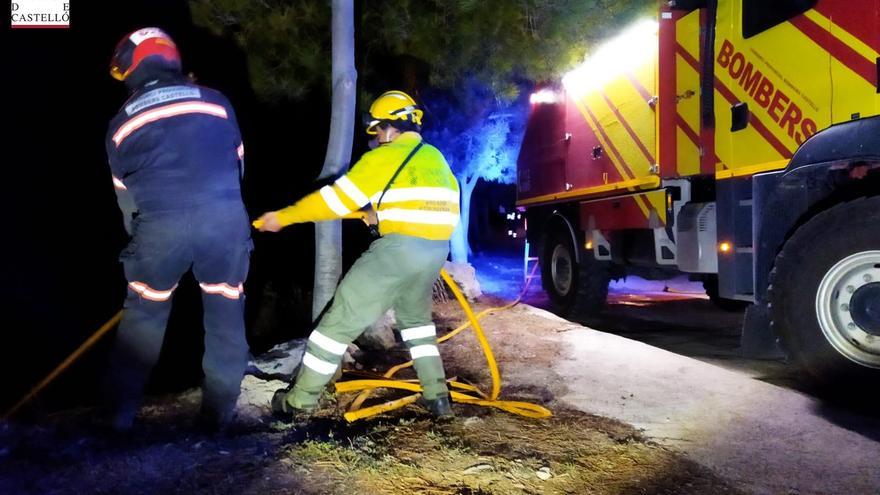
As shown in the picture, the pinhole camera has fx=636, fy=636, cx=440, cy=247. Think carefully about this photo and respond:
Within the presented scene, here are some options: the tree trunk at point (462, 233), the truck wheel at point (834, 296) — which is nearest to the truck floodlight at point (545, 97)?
the tree trunk at point (462, 233)

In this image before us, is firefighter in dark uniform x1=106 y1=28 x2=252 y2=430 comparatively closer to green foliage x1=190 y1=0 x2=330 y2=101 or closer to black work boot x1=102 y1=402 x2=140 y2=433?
black work boot x1=102 y1=402 x2=140 y2=433

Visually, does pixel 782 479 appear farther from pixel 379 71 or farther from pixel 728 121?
pixel 379 71

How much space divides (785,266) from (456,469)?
2.47 metres

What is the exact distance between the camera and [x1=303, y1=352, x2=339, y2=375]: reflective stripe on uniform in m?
3.21

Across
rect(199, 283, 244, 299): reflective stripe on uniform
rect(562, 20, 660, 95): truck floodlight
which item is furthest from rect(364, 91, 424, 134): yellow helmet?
rect(562, 20, 660, 95): truck floodlight

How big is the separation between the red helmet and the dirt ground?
1.75 metres

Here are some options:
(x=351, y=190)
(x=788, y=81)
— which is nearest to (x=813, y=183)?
(x=788, y=81)

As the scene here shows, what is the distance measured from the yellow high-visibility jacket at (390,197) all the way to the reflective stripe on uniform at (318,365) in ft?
2.31

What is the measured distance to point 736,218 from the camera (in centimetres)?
457

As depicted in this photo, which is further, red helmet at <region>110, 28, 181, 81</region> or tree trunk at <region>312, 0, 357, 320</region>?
tree trunk at <region>312, 0, 357, 320</region>

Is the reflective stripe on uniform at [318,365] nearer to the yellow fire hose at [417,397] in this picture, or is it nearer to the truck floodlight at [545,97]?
the yellow fire hose at [417,397]

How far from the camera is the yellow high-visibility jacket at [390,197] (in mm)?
3211

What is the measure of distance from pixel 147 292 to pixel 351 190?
1.07 m

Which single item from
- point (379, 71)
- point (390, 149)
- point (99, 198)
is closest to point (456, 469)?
point (390, 149)
